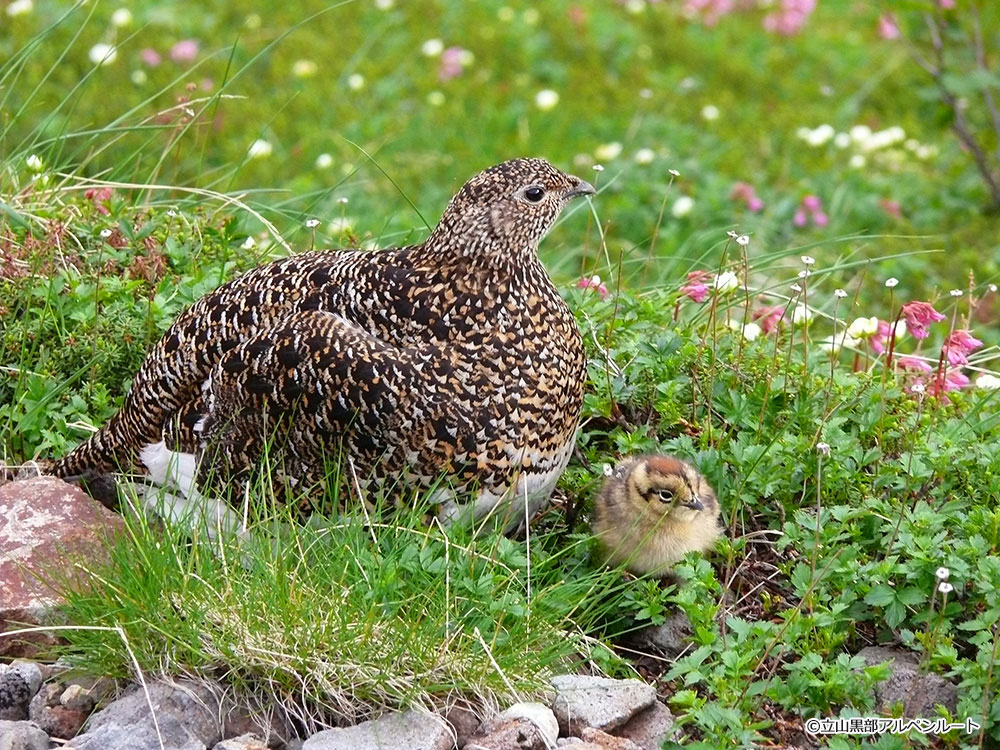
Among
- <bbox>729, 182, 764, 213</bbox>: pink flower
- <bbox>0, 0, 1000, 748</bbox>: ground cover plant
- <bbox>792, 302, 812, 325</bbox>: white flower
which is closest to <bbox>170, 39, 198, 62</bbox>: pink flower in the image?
<bbox>0, 0, 1000, 748</bbox>: ground cover plant

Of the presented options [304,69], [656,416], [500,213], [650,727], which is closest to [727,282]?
[656,416]

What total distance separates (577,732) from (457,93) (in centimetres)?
707

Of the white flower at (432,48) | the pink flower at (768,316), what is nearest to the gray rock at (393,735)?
the pink flower at (768,316)

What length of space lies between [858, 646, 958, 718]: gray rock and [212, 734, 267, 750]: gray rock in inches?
61.7

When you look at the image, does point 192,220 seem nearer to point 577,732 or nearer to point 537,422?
point 537,422

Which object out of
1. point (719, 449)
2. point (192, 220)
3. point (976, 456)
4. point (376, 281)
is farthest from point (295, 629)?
point (192, 220)

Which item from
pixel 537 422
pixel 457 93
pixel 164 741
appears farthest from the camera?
pixel 457 93

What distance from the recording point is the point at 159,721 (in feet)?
11.7

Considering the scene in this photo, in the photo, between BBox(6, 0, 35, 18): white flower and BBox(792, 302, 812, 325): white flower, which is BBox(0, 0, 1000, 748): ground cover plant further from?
BBox(6, 0, 35, 18): white flower

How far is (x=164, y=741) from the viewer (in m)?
3.52

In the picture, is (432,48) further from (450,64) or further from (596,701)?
(596,701)

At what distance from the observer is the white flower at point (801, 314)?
4.83 metres

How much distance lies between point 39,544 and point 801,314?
256 cm

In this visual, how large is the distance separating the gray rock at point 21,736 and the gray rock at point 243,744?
42cm
